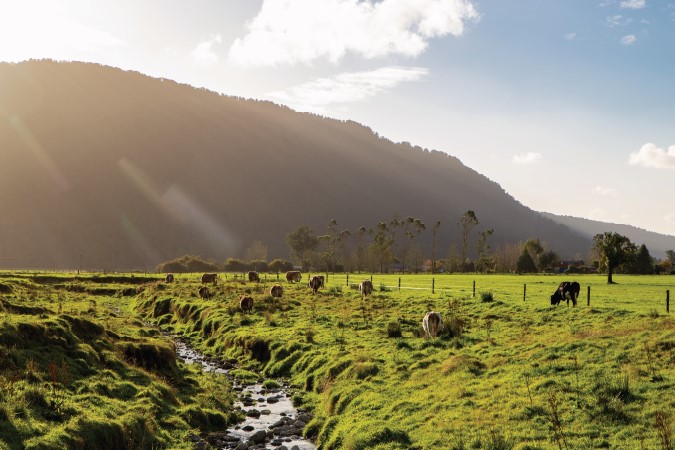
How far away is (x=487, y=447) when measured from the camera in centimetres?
1689

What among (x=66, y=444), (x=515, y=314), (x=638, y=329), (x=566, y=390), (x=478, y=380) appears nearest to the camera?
(x=66, y=444)

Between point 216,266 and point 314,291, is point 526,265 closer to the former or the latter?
point 314,291

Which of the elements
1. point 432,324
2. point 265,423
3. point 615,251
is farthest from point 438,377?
point 615,251

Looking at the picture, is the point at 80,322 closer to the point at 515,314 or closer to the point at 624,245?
the point at 515,314

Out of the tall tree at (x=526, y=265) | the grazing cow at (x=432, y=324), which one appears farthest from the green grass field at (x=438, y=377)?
the tall tree at (x=526, y=265)

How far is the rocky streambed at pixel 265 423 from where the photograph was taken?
21.6 meters

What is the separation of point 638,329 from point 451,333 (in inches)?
430

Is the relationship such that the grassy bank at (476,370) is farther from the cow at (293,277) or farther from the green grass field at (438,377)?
the cow at (293,277)

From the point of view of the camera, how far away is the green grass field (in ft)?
58.1

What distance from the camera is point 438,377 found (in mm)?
25266

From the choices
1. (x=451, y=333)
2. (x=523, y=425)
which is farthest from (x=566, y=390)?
(x=451, y=333)

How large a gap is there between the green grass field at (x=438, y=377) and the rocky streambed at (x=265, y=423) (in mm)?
833

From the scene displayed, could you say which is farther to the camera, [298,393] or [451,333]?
[451,333]

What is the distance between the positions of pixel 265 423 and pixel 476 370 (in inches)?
425
